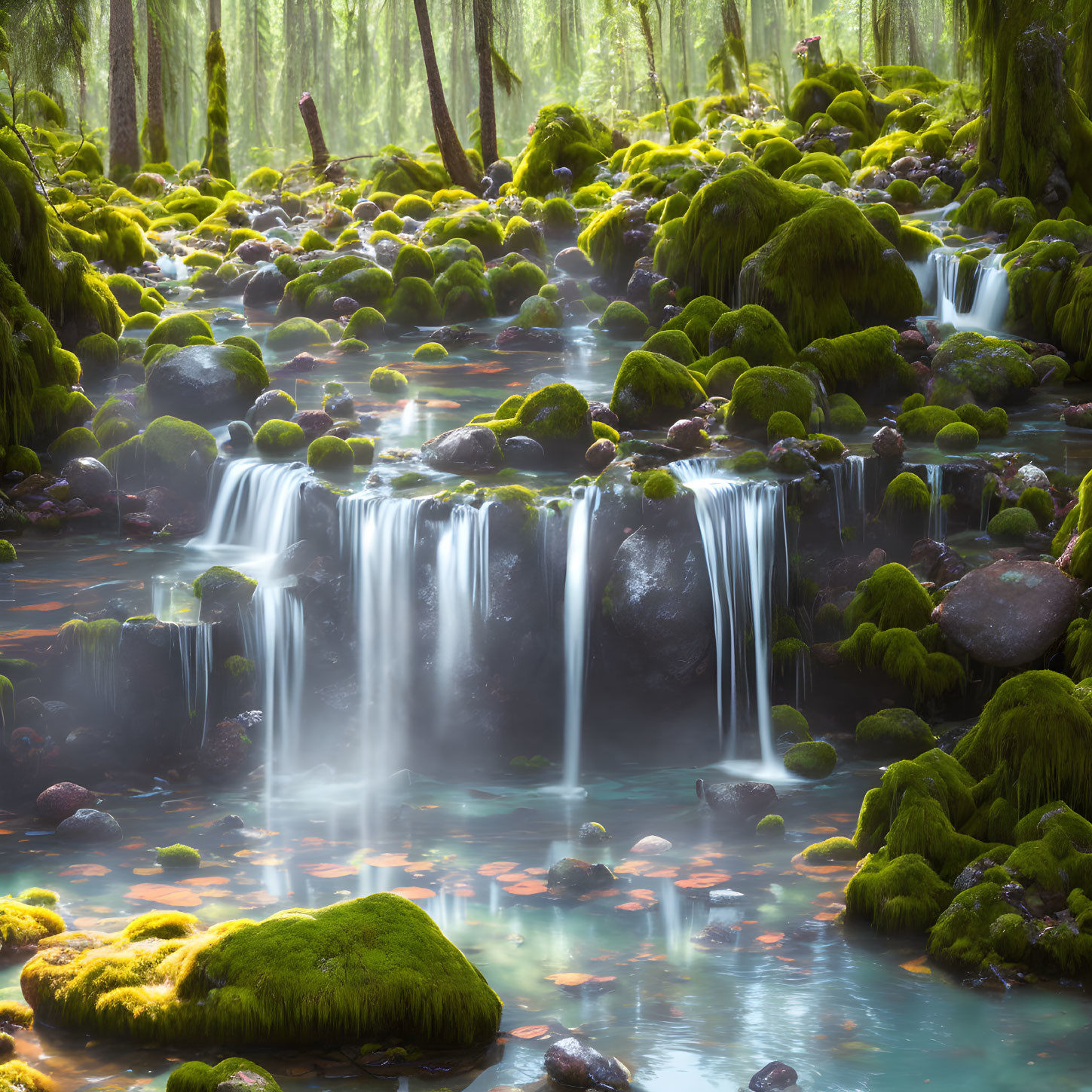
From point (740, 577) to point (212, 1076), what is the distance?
7651mm

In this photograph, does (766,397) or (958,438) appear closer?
(766,397)

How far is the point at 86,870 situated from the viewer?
7969mm

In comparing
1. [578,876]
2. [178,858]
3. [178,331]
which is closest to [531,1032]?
[578,876]

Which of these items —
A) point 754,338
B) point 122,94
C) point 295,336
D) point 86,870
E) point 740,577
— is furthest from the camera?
point 122,94

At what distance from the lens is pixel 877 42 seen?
104ft

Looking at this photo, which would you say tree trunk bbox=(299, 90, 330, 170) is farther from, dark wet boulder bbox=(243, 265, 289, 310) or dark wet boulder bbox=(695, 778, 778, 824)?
dark wet boulder bbox=(695, 778, 778, 824)

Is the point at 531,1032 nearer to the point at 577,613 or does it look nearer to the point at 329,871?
the point at 329,871

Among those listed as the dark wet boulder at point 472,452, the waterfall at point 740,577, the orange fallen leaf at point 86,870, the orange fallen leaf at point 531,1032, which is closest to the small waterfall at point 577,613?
the waterfall at point 740,577

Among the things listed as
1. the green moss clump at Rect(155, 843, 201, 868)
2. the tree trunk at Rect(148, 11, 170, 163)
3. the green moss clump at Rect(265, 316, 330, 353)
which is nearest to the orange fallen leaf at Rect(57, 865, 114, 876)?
the green moss clump at Rect(155, 843, 201, 868)

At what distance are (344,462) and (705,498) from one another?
13.3ft

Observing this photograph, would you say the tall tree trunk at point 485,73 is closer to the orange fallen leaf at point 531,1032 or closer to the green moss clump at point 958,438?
the green moss clump at point 958,438

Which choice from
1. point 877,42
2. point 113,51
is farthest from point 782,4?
point 113,51

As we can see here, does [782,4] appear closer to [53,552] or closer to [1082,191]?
[1082,191]

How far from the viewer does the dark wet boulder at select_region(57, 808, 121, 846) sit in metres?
8.53
